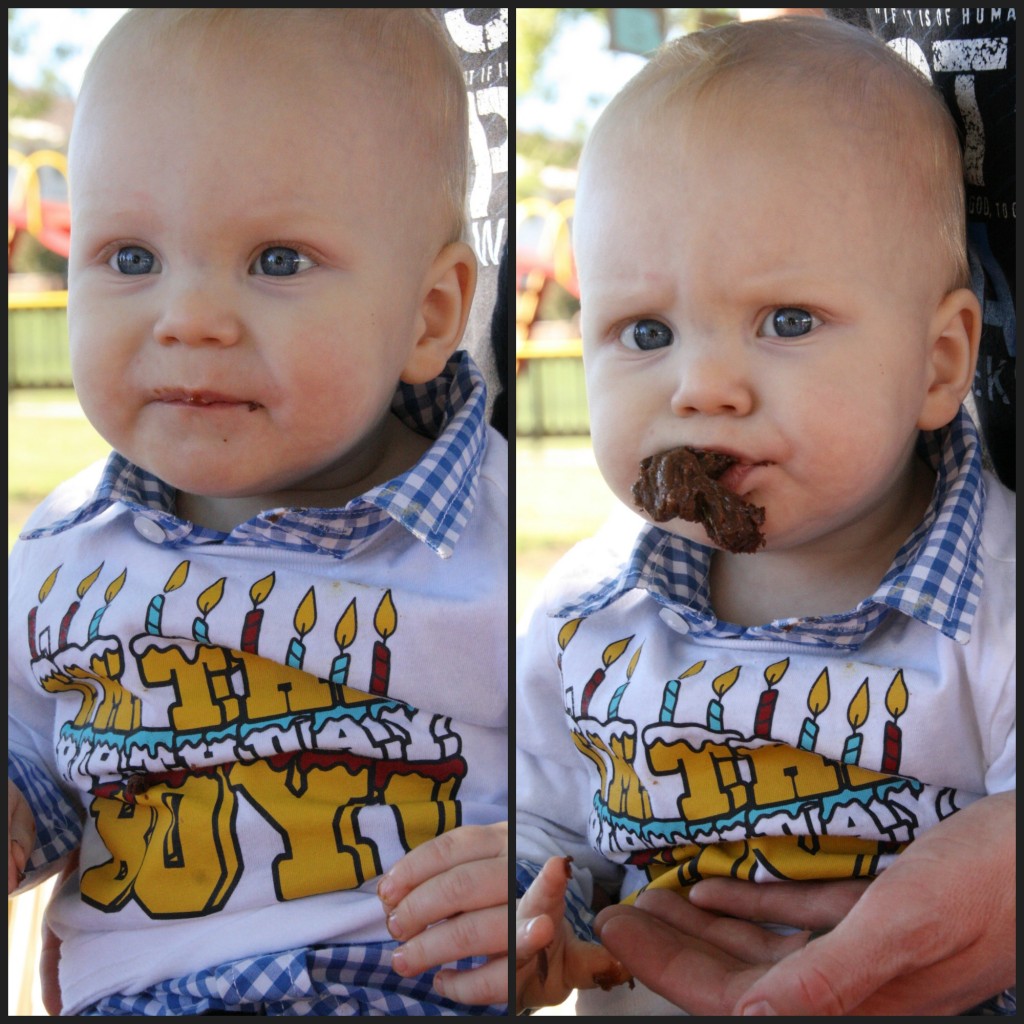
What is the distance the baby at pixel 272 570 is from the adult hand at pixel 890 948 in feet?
0.44

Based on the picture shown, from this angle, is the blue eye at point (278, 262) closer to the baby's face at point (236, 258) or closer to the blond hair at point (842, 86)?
the baby's face at point (236, 258)

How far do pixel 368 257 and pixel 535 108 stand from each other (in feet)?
4.44

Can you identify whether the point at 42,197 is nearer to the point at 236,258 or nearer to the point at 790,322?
the point at 236,258

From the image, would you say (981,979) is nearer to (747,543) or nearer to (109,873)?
(747,543)

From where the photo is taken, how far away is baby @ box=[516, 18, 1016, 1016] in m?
0.78

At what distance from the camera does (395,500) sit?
820 millimetres

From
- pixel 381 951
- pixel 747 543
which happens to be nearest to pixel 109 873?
pixel 381 951

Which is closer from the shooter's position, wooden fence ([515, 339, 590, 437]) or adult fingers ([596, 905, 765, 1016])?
adult fingers ([596, 905, 765, 1016])

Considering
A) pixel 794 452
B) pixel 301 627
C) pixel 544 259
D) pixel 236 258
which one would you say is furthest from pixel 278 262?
pixel 544 259

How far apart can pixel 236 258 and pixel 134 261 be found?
0.23ft

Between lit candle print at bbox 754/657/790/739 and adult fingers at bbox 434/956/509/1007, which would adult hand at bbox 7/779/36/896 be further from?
lit candle print at bbox 754/657/790/739

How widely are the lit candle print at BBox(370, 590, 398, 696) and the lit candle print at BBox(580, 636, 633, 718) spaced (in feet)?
0.56

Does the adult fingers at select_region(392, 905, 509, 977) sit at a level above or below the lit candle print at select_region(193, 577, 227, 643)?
below

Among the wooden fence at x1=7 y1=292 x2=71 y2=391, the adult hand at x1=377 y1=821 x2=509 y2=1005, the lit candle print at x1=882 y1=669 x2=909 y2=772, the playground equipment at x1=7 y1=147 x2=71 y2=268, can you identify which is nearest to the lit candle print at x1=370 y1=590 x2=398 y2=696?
the adult hand at x1=377 y1=821 x2=509 y2=1005
